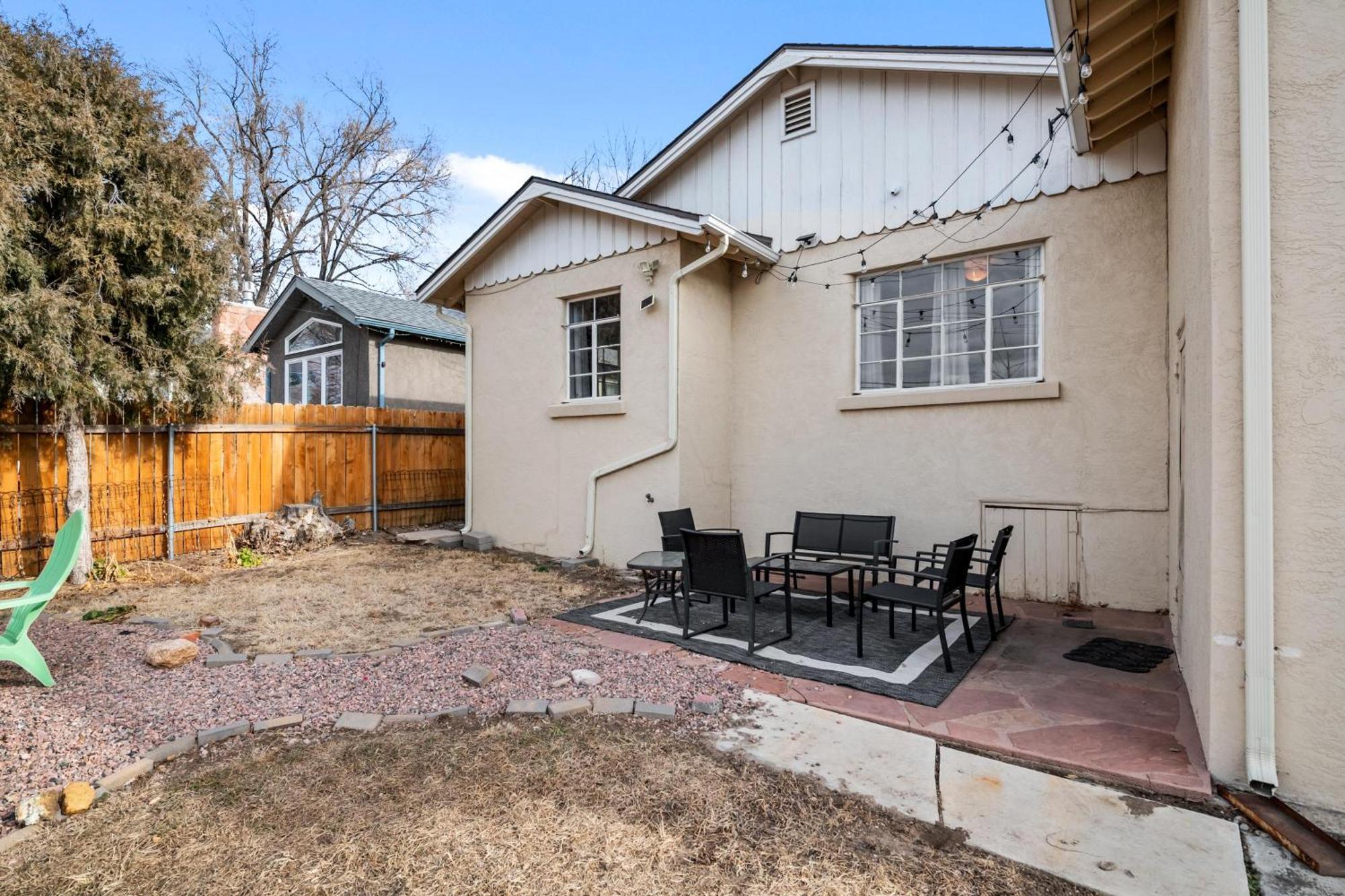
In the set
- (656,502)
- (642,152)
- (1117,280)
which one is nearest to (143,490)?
(656,502)

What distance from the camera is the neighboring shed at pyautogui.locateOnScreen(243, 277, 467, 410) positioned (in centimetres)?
1312

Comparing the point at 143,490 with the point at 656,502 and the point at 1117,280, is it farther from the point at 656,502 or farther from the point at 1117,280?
the point at 1117,280

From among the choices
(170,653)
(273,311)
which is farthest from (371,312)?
(170,653)

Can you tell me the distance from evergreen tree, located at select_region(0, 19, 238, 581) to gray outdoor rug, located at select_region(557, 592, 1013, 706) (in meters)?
5.38

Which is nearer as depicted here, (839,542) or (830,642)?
(830,642)

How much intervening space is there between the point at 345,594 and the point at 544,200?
5.22 meters

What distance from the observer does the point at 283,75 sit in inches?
776

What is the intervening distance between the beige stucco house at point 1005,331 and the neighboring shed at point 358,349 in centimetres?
396

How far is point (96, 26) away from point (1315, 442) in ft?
33.6

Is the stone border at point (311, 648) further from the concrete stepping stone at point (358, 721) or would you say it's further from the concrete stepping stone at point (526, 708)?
the concrete stepping stone at point (526, 708)

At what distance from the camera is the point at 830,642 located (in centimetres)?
496

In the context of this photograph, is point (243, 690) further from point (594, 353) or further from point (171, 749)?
point (594, 353)

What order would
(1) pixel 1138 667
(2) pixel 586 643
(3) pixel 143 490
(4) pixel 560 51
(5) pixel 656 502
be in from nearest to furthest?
1. (1) pixel 1138 667
2. (2) pixel 586 643
3. (5) pixel 656 502
4. (3) pixel 143 490
5. (4) pixel 560 51

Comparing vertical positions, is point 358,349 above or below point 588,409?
above
